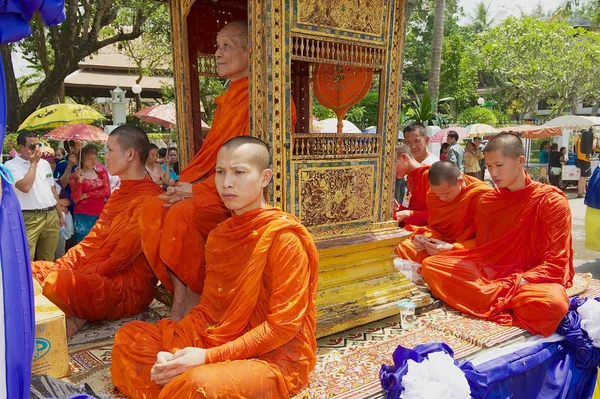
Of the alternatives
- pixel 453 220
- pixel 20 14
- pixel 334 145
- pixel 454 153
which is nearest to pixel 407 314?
pixel 334 145

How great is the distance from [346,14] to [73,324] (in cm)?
322

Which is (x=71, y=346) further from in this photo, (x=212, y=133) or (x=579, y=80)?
(x=579, y=80)

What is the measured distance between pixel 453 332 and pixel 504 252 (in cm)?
111

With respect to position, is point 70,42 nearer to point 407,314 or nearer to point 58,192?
point 58,192

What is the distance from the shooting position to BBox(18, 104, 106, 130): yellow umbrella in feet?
31.3

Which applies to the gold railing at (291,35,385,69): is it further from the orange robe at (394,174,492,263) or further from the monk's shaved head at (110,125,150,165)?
the orange robe at (394,174,492,263)

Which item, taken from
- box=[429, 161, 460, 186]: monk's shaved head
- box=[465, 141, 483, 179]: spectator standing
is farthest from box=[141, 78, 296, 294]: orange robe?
box=[465, 141, 483, 179]: spectator standing

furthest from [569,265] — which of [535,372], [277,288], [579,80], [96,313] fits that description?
[579,80]

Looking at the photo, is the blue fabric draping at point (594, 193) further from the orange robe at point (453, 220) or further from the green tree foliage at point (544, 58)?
the green tree foliage at point (544, 58)

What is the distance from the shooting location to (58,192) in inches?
279

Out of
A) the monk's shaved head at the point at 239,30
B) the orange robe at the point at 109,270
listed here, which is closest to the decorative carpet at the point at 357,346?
the orange robe at the point at 109,270

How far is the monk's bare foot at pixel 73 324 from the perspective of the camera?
12.4 ft

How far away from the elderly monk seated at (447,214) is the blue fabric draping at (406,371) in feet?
6.35

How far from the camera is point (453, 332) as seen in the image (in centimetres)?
406
